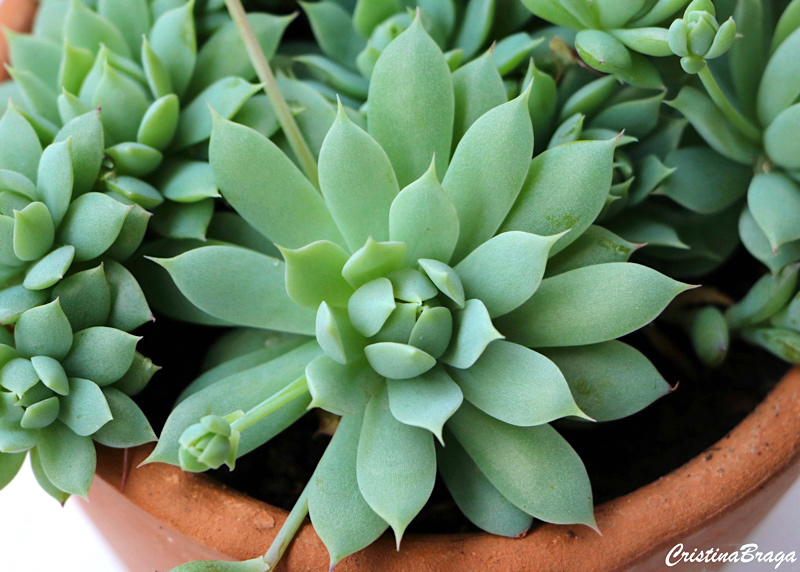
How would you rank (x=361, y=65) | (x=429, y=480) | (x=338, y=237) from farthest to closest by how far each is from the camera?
(x=361, y=65), (x=338, y=237), (x=429, y=480)

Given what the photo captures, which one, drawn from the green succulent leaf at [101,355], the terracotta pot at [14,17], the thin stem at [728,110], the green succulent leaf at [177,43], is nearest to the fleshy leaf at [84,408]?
the green succulent leaf at [101,355]

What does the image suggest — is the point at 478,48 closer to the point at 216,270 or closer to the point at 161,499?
the point at 216,270

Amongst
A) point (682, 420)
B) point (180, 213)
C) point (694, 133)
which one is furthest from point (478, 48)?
point (682, 420)

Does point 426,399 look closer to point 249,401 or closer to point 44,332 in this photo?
point 249,401

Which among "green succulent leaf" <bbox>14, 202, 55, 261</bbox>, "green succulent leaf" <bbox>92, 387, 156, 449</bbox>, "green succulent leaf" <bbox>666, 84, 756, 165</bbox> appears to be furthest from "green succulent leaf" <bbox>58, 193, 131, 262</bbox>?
"green succulent leaf" <bbox>666, 84, 756, 165</bbox>

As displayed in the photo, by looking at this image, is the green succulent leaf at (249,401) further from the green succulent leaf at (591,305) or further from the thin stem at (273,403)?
the green succulent leaf at (591,305)

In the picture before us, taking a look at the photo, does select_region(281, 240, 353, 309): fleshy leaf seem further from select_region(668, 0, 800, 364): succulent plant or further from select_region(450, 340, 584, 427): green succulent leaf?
select_region(668, 0, 800, 364): succulent plant
